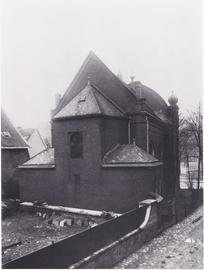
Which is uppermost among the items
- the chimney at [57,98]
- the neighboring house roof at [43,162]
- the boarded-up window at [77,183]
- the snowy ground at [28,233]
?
the chimney at [57,98]

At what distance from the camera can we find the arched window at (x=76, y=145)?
21.1 m

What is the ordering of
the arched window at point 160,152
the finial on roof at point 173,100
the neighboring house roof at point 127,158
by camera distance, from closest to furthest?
the neighboring house roof at point 127,158
the arched window at point 160,152
the finial on roof at point 173,100

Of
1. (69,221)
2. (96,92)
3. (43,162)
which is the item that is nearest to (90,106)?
(96,92)

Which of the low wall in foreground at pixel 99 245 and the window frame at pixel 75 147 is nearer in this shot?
the low wall in foreground at pixel 99 245

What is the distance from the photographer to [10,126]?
29.9 m

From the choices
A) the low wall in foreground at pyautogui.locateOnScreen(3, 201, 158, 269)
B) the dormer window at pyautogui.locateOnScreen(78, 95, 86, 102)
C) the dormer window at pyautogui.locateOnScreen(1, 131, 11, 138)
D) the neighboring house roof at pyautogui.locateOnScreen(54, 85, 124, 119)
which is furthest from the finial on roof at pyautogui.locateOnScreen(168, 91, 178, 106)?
the low wall in foreground at pyautogui.locateOnScreen(3, 201, 158, 269)

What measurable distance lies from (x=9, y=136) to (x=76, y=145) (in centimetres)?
1022

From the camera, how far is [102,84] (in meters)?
24.3

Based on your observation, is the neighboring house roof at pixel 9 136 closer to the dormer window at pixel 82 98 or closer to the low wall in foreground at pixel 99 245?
the dormer window at pixel 82 98

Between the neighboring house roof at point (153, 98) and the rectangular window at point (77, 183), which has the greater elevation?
the neighboring house roof at point (153, 98)

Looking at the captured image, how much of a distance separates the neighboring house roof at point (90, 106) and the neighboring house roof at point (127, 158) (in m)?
2.73

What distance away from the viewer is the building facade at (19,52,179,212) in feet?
63.8

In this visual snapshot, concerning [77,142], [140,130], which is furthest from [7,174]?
[140,130]

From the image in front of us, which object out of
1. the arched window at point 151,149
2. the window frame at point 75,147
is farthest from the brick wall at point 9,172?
the arched window at point 151,149
